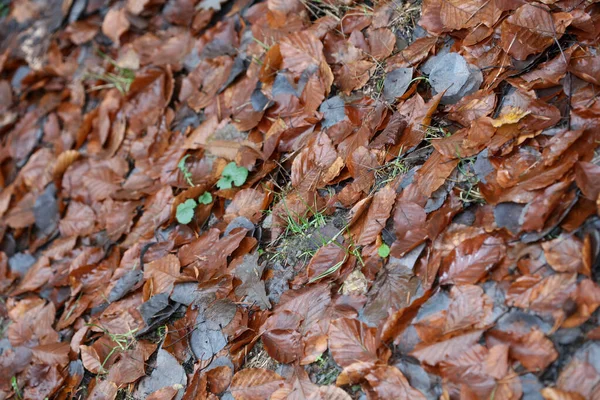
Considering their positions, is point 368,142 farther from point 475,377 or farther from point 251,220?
point 475,377

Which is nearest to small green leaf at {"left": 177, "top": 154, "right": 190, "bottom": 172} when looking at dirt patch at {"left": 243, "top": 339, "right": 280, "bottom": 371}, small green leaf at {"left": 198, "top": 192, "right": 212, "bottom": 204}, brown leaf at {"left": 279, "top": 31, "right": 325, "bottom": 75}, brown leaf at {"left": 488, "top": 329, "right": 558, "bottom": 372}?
small green leaf at {"left": 198, "top": 192, "right": 212, "bottom": 204}

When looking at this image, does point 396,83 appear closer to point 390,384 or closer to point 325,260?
point 325,260

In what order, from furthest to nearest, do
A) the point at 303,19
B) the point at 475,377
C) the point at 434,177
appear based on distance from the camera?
1. the point at 303,19
2. the point at 434,177
3. the point at 475,377

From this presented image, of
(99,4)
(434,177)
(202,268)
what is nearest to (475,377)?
(434,177)

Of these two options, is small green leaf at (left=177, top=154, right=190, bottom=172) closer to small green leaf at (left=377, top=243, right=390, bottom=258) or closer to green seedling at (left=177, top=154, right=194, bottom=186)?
green seedling at (left=177, top=154, right=194, bottom=186)

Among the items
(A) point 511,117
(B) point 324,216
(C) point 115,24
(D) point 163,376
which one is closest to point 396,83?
(A) point 511,117

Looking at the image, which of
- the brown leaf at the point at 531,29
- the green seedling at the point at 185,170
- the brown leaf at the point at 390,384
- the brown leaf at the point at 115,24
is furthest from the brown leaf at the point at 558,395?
the brown leaf at the point at 115,24

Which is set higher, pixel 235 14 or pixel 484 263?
pixel 235 14
